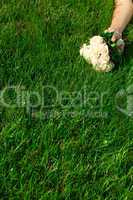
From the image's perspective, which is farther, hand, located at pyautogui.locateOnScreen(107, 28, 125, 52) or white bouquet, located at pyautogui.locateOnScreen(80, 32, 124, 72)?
hand, located at pyautogui.locateOnScreen(107, 28, 125, 52)

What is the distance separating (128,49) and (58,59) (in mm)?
919

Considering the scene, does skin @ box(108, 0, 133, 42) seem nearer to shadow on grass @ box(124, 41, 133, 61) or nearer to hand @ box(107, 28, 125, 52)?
hand @ box(107, 28, 125, 52)

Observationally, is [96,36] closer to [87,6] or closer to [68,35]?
[68,35]

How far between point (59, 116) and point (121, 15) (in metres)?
1.99

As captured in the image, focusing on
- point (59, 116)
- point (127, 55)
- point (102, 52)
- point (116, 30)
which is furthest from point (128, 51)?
point (59, 116)

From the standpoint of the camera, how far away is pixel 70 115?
517 centimetres

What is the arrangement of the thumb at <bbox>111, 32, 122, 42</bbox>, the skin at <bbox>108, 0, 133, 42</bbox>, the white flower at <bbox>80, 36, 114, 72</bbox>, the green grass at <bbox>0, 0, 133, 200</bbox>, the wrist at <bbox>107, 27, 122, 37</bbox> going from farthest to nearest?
the skin at <bbox>108, 0, 133, 42</bbox> → the wrist at <bbox>107, 27, 122, 37</bbox> → the thumb at <bbox>111, 32, 122, 42</bbox> → the white flower at <bbox>80, 36, 114, 72</bbox> → the green grass at <bbox>0, 0, 133, 200</bbox>

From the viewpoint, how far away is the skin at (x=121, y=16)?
6.29m

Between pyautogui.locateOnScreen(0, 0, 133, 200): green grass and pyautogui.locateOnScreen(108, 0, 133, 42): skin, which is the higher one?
pyautogui.locateOnScreen(108, 0, 133, 42): skin

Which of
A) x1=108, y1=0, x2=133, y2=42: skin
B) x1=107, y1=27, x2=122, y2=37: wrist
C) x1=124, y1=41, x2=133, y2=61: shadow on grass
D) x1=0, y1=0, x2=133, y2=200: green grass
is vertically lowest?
x1=0, y1=0, x2=133, y2=200: green grass

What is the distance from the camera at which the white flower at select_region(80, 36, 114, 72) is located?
18.4 feet

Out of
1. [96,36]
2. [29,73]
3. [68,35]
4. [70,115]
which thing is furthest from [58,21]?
[70,115]

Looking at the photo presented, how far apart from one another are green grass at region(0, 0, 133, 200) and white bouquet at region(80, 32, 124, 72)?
8cm

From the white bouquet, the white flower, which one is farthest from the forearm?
the white flower
